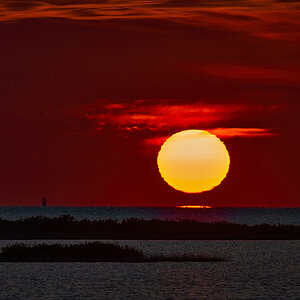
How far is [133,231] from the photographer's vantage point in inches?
3856

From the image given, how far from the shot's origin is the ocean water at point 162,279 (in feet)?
156

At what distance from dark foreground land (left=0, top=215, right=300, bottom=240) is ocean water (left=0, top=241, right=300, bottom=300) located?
805 inches

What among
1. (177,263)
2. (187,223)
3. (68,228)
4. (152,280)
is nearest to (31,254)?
(177,263)

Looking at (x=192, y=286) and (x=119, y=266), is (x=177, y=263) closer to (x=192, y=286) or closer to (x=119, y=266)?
(x=119, y=266)

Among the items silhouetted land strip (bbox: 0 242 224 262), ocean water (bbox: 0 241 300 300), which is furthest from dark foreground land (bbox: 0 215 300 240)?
silhouetted land strip (bbox: 0 242 224 262)

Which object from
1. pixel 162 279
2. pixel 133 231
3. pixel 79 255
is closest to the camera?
pixel 162 279

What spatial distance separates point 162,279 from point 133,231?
141ft

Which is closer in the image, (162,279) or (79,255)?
(162,279)

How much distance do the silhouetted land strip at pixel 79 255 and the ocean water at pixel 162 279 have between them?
1.34 m

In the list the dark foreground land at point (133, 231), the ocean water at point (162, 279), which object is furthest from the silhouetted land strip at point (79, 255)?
the dark foreground land at point (133, 231)

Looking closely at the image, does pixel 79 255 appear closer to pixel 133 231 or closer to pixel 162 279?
pixel 162 279

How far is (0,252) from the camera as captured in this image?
71.8m

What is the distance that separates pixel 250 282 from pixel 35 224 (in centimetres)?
4768

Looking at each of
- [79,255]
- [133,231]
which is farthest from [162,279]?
[133,231]
